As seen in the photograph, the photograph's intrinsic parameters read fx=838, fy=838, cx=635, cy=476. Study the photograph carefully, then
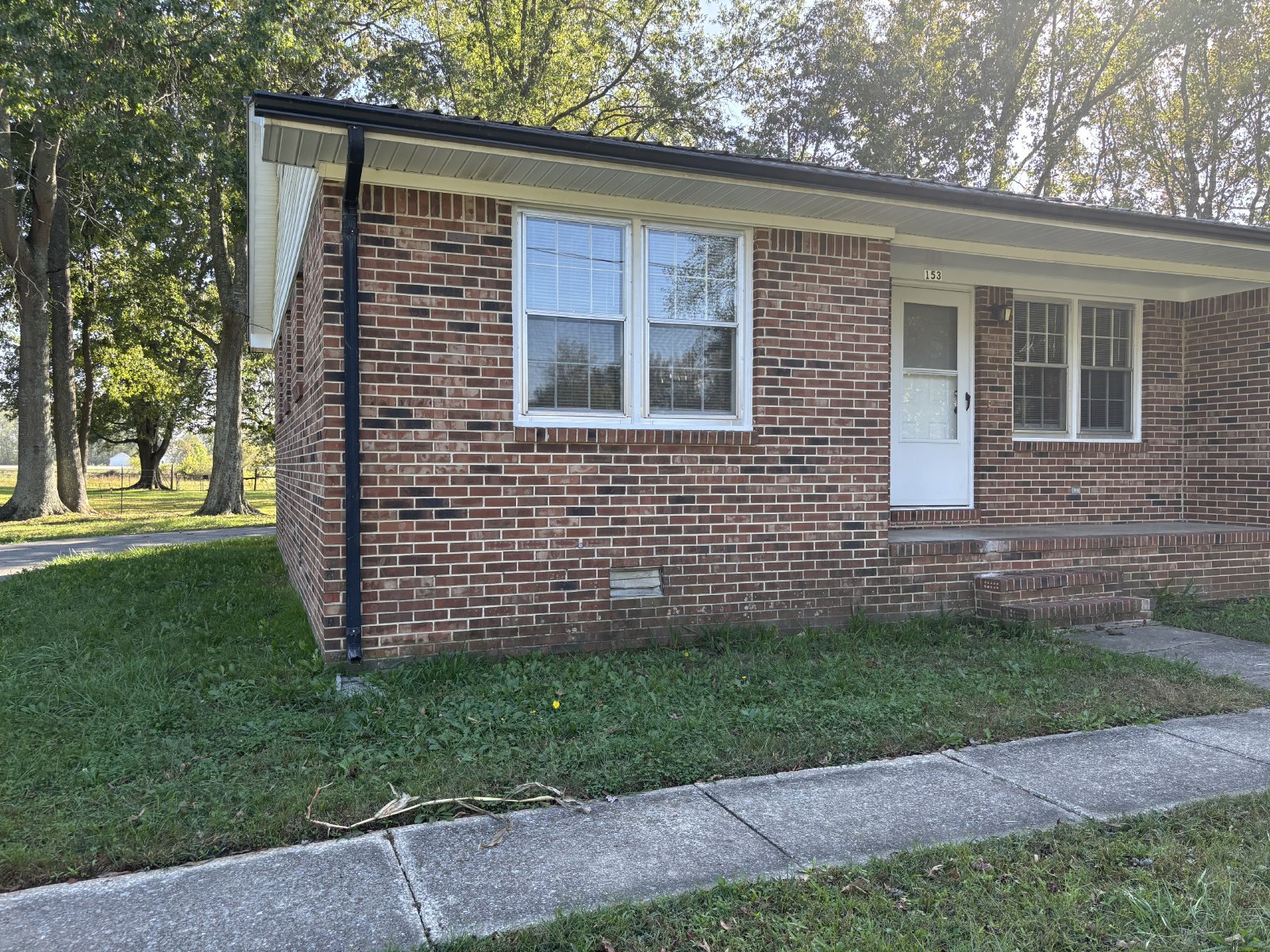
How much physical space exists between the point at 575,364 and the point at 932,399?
4038 millimetres

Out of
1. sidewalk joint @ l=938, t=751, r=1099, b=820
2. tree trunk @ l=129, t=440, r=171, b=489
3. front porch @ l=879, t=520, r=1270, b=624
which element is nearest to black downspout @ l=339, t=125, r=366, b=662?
sidewalk joint @ l=938, t=751, r=1099, b=820

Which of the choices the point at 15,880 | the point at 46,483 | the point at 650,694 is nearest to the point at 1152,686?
the point at 650,694

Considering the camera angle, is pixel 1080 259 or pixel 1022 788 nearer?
pixel 1022 788

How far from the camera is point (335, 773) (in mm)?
3568

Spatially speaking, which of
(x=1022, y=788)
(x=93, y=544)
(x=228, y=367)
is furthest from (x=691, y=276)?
(x=228, y=367)

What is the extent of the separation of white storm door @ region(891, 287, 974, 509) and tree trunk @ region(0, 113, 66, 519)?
60.2 ft

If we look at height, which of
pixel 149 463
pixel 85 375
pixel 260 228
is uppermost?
pixel 85 375

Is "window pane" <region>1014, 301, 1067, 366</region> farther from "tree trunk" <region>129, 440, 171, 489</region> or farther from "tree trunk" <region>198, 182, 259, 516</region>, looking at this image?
"tree trunk" <region>129, 440, 171, 489</region>

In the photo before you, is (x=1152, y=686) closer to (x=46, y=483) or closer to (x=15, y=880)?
(x=15, y=880)

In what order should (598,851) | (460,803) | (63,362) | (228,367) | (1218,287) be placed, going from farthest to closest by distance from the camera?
1. (228,367)
2. (63,362)
3. (1218,287)
4. (460,803)
5. (598,851)

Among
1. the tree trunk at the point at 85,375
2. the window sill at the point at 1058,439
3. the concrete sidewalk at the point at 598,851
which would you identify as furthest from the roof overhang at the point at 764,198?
the tree trunk at the point at 85,375

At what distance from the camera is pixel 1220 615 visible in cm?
715

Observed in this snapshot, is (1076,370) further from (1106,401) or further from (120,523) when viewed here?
(120,523)

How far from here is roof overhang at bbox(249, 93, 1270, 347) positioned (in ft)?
15.3
